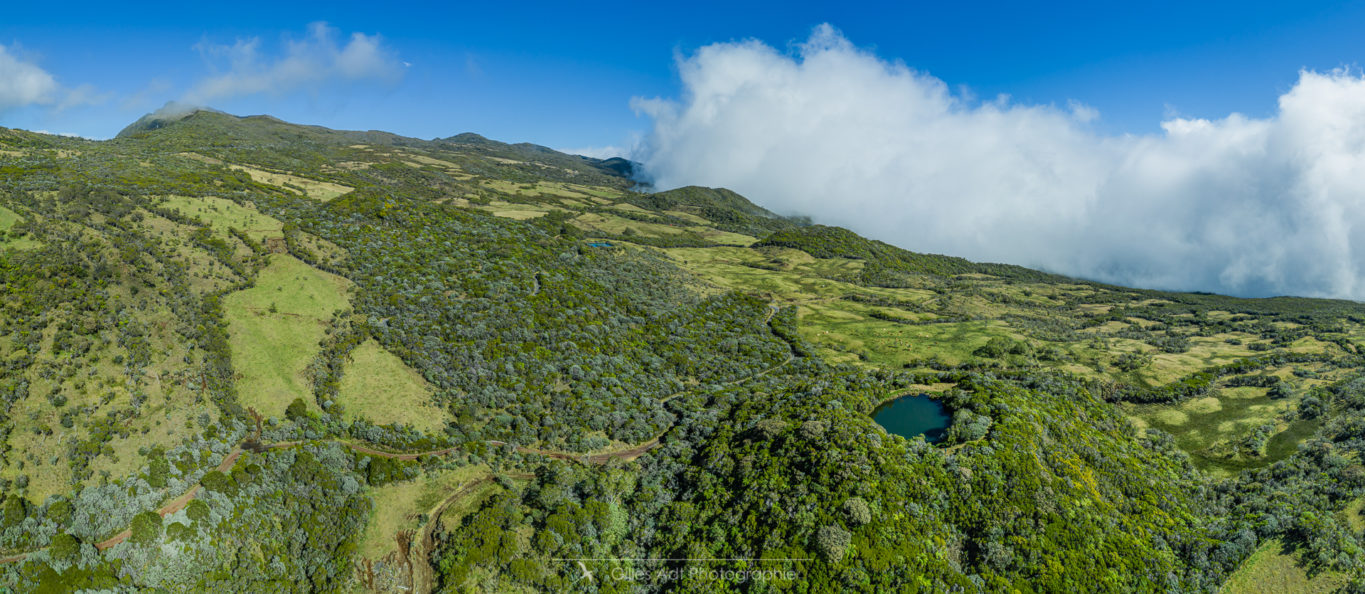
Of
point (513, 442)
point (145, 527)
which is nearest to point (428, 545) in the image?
point (513, 442)

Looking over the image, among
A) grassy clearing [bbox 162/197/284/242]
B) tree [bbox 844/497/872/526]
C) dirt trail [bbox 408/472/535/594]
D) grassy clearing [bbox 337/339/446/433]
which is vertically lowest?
dirt trail [bbox 408/472/535/594]

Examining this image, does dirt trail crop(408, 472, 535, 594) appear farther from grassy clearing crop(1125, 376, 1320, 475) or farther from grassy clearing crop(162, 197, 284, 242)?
grassy clearing crop(1125, 376, 1320, 475)

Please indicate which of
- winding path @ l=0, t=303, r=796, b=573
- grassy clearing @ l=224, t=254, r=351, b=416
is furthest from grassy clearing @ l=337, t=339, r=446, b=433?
grassy clearing @ l=224, t=254, r=351, b=416

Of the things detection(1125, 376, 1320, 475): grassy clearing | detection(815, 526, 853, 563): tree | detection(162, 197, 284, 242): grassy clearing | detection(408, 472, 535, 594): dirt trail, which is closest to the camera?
detection(408, 472, 535, 594): dirt trail

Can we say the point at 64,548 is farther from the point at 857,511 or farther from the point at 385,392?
the point at 857,511

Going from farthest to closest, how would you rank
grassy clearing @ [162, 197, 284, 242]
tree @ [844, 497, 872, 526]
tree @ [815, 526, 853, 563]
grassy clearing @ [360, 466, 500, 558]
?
grassy clearing @ [162, 197, 284, 242] < tree @ [844, 497, 872, 526] < grassy clearing @ [360, 466, 500, 558] < tree @ [815, 526, 853, 563]
